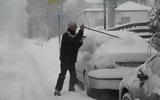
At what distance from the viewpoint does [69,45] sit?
12.0 meters

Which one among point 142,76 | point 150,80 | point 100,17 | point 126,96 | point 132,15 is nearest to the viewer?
point 150,80

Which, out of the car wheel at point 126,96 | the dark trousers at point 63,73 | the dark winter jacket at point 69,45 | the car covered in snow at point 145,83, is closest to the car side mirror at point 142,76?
the car covered in snow at point 145,83

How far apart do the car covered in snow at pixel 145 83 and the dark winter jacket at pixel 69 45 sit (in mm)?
3841

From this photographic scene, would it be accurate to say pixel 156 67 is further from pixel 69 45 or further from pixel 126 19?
pixel 126 19

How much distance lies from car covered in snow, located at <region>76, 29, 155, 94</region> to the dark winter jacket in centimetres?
41

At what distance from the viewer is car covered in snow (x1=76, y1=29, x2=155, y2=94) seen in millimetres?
10453

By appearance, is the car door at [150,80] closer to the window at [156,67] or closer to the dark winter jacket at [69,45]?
the window at [156,67]

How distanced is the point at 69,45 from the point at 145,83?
16.6 ft

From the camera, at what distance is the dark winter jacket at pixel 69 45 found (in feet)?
39.2

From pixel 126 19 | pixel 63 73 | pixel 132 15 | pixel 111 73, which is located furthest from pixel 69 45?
pixel 126 19

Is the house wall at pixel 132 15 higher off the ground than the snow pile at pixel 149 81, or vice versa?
the snow pile at pixel 149 81

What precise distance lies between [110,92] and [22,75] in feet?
23.9

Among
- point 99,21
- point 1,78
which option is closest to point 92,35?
point 1,78

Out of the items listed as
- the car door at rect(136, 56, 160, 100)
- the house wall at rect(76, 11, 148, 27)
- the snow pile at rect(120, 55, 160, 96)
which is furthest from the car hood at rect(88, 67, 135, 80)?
the house wall at rect(76, 11, 148, 27)
